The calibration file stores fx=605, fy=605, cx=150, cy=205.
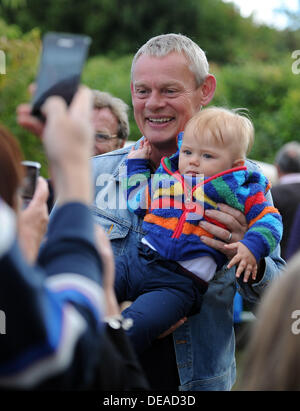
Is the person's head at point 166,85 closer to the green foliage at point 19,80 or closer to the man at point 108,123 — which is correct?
the man at point 108,123

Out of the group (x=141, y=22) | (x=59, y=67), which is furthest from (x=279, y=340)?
(x=141, y=22)

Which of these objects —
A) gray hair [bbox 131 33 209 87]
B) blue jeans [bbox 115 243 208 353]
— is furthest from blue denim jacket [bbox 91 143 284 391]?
gray hair [bbox 131 33 209 87]

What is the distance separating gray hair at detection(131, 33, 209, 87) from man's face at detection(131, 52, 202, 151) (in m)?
0.02

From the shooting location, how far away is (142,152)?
293 cm

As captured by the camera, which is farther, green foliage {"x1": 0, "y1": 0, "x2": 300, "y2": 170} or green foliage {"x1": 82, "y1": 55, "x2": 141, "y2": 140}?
green foliage {"x1": 0, "y1": 0, "x2": 300, "y2": 170}

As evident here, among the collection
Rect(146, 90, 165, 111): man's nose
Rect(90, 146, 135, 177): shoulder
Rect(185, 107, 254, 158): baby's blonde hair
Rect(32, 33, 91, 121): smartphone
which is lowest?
Rect(90, 146, 135, 177): shoulder

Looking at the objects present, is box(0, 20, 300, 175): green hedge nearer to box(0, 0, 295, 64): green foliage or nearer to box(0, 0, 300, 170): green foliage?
box(0, 0, 300, 170): green foliage

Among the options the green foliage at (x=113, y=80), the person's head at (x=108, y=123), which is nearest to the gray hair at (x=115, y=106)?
the person's head at (x=108, y=123)

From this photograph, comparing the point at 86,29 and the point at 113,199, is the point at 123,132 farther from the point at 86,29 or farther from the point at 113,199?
the point at 86,29

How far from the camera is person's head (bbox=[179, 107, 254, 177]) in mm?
2689

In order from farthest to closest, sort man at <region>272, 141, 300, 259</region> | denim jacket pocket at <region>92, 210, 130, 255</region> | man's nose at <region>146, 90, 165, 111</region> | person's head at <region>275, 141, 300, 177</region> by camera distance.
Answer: person's head at <region>275, 141, 300, 177</region> → man at <region>272, 141, 300, 259</region> → man's nose at <region>146, 90, 165, 111</region> → denim jacket pocket at <region>92, 210, 130, 255</region>

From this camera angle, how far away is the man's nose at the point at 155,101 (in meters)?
2.94

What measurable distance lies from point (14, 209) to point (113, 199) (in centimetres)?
148
